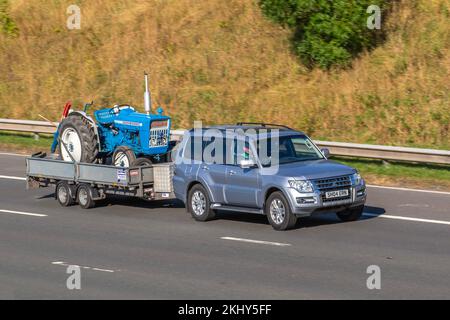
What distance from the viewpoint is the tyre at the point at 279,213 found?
16.7 m

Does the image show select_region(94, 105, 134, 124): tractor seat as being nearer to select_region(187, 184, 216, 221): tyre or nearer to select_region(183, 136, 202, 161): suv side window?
select_region(183, 136, 202, 161): suv side window

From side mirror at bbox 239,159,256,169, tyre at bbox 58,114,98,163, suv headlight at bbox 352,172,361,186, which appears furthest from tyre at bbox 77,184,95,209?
suv headlight at bbox 352,172,361,186

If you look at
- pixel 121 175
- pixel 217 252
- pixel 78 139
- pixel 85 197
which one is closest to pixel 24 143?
pixel 78 139

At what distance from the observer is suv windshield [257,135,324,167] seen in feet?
57.4

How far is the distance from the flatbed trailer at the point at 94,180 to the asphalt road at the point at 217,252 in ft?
1.10

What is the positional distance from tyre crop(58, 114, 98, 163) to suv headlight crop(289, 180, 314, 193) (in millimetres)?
5231

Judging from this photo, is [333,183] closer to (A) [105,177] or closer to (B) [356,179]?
(B) [356,179]

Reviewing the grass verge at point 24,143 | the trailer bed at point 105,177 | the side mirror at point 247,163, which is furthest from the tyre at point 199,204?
the grass verge at point 24,143

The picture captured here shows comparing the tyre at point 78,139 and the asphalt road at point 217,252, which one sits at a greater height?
the tyre at point 78,139

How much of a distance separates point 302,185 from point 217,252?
6.92 ft

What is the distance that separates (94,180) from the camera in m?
19.6

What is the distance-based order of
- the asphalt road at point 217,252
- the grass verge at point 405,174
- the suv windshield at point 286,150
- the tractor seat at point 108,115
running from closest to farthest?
the asphalt road at point 217,252 → the suv windshield at point 286,150 → the tractor seat at point 108,115 → the grass verge at point 405,174

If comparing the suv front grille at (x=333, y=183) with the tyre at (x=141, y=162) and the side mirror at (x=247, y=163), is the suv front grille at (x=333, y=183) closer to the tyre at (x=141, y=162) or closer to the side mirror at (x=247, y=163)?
the side mirror at (x=247, y=163)
